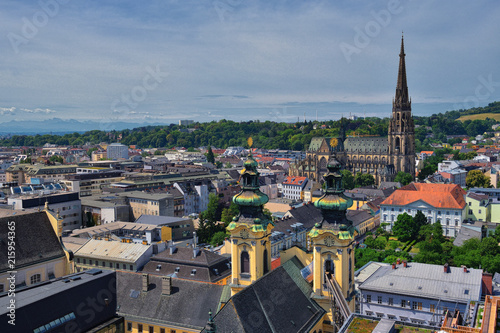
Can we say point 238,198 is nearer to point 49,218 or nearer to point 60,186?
point 49,218

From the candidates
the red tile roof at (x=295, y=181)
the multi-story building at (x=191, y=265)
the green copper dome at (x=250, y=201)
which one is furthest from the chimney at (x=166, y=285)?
the red tile roof at (x=295, y=181)

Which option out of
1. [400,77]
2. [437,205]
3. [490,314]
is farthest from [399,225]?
[400,77]

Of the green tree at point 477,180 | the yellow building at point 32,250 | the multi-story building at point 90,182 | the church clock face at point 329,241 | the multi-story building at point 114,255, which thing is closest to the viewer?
the church clock face at point 329,241

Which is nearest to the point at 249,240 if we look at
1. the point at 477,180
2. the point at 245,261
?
the point at 245,261

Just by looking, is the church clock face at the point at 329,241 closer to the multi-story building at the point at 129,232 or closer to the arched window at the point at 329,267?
the arched window at the point at 329,267

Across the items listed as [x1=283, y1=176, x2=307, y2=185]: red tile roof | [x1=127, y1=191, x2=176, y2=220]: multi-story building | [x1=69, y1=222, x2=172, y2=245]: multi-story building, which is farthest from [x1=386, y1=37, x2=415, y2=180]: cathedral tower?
[x1=69, y1=222, x2=172, y2=245]: multi-story building
